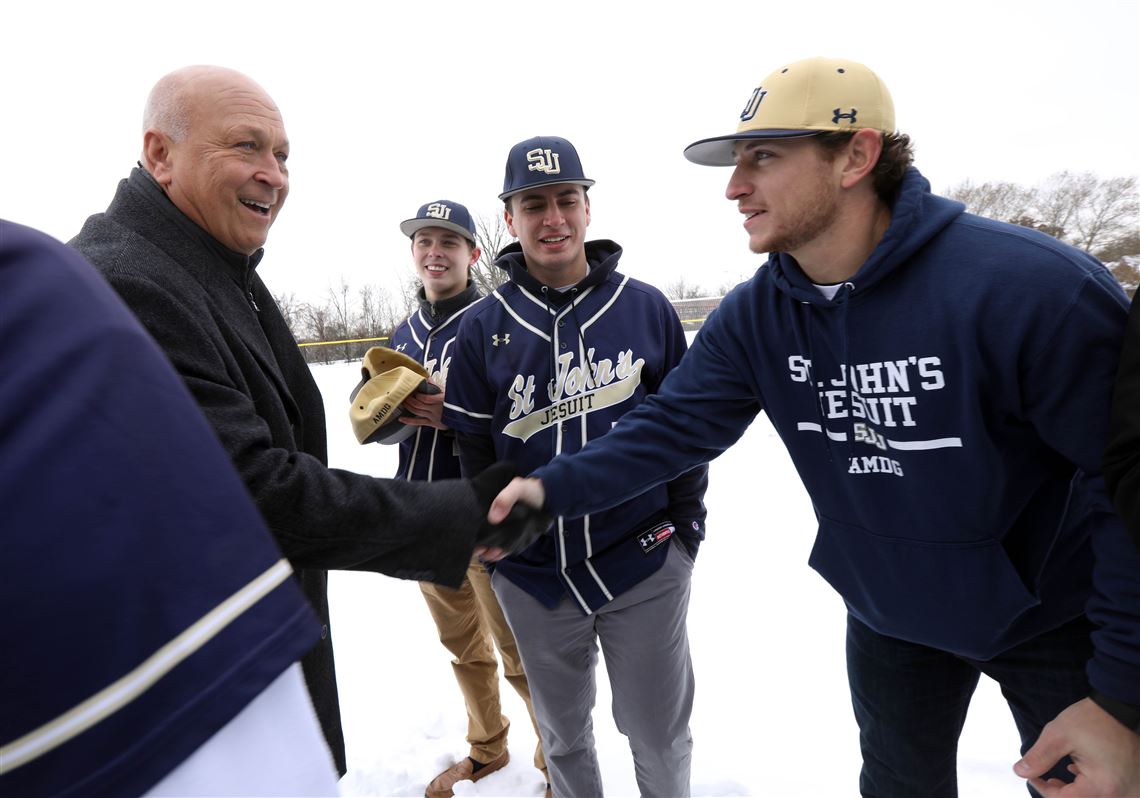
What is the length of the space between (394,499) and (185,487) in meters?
1.09

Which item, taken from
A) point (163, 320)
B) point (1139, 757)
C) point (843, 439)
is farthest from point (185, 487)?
point (1139, 757)

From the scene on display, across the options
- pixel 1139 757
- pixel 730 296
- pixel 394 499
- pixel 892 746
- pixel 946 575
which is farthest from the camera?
pixel 730 296

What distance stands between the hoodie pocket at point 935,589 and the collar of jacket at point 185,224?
1923mm

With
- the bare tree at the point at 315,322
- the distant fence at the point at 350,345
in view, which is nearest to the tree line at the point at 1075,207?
the distant fence at the point at 350,345

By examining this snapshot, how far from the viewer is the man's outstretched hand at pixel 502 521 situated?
1856 millimetres

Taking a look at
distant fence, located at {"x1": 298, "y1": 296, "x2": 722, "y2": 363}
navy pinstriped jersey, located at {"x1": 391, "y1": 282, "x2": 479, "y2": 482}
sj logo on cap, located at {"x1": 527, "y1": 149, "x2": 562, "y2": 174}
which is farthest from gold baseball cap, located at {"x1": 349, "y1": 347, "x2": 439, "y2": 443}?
distant fence, located at {"x1": 298, "y1": 296, "x2": 722, "y2": 363}

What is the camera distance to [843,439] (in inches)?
72.7

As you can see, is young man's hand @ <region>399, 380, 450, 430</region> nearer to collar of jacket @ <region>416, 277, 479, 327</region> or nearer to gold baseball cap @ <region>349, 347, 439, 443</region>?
gold baseball cap @ <region>349, 347, 439, 443</region>

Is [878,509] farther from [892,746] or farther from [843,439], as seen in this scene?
[892,746]

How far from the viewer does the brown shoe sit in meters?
3.00

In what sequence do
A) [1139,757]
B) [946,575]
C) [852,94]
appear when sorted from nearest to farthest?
1. [1139,757]
2. [946,575]
3. [852,94]

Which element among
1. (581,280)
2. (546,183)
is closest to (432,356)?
(581,280)

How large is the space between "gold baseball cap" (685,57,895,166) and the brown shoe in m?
3.00

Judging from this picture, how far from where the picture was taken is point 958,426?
162 centimetres
